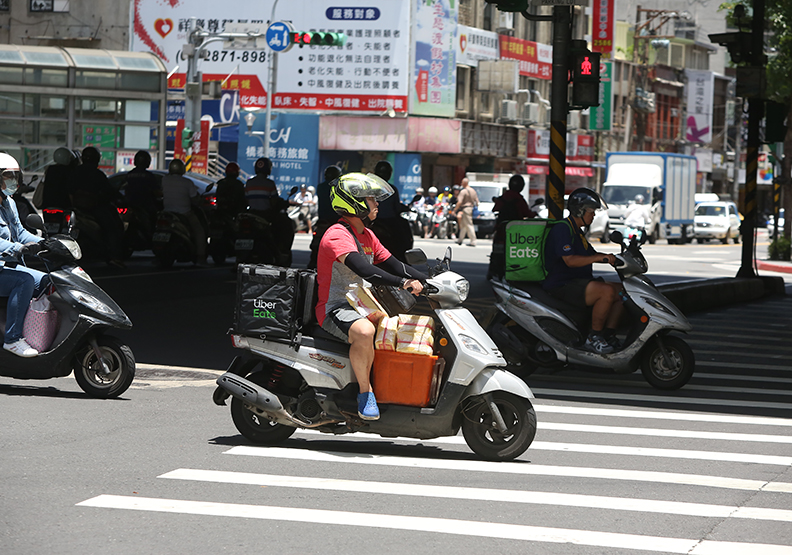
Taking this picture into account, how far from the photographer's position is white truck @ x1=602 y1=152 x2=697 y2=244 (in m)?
47.9

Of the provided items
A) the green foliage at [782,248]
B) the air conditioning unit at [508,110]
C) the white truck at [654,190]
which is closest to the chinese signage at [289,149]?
the air conditioning unit at [508,110]

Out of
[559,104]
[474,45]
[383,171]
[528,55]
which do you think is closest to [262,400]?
[559,104]

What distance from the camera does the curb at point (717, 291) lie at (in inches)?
717

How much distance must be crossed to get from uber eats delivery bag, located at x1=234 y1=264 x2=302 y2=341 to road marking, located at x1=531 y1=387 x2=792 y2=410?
147 inches

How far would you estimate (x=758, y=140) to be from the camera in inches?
862

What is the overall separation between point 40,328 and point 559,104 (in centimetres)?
751

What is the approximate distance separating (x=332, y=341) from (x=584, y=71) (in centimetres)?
813

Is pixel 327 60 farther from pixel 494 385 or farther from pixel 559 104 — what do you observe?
pixel 494 385

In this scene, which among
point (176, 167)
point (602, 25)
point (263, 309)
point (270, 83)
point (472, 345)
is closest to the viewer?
→ point (472, 345)

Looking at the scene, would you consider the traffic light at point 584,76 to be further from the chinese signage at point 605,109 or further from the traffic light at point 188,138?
the chinese signage at point 605,109

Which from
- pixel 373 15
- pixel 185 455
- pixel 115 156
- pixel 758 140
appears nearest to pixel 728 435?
pixel 185 455

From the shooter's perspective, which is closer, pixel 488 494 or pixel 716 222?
pixel 488 494

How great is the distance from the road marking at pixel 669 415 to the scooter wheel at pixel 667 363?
1176 mm

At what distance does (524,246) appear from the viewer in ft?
38.5
